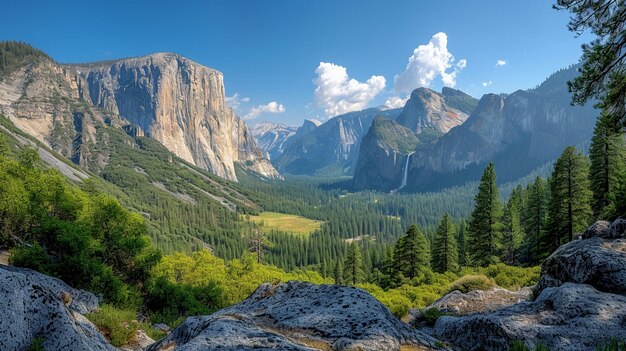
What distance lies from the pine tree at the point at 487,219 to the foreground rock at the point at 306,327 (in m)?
38.2

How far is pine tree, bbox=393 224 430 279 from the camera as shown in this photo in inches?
1845

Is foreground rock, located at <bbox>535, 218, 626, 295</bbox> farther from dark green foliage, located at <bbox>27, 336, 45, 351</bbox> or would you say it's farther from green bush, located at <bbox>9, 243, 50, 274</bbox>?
green bush, located at <bbox>9, 243, 50, 274</bbox>

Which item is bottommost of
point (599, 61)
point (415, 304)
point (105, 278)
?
point (415, 304)

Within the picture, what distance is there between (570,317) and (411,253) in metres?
38.8

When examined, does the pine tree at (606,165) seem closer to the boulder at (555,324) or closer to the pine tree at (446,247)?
the pine tree at (446,247)

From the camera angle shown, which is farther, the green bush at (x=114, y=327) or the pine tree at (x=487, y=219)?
the pine tree at (x=487, y=219)

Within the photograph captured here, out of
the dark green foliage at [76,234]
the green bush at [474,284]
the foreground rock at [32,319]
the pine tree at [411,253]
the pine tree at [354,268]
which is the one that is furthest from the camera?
the pine tree at [354,268]

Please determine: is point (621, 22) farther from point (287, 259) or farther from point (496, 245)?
point (287, 259)

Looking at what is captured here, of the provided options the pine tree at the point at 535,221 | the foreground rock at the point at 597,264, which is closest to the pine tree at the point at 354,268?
the pine tree at the point at 535,221

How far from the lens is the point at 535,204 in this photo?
48.8 metres

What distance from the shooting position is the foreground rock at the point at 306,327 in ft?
21.0

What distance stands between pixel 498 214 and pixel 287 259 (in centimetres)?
9293

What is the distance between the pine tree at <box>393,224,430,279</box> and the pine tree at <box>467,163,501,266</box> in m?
7.17

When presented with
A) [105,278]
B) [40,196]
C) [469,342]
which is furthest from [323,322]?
[40,196]
